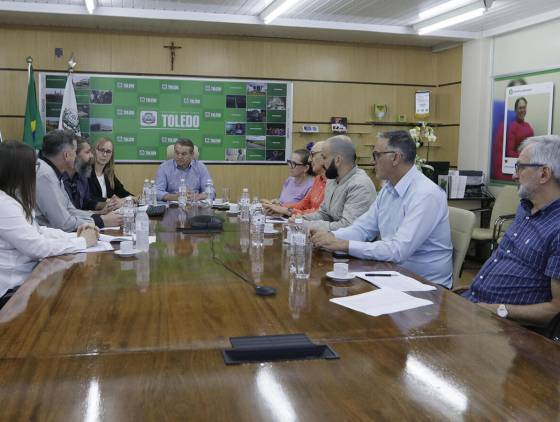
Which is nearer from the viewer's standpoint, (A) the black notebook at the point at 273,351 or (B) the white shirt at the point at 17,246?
(A) the black notebook at the point at 273,351

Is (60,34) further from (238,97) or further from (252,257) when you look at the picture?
(252,257)

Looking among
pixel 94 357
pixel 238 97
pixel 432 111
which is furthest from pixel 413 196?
pixel 432 111

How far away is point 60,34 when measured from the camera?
22.3ft

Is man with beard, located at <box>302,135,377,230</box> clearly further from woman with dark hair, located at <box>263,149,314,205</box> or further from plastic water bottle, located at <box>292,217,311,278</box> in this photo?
plastic water bottle, located at <box>292,217,311,278</box>

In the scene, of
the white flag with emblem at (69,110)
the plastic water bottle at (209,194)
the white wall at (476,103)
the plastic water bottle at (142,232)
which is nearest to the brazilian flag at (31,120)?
the white flag with emblem at (69,110)

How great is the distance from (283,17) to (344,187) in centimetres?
323

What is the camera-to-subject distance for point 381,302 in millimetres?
2006

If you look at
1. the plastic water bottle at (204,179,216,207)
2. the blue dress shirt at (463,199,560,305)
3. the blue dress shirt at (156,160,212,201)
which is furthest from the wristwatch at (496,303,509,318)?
the blue dress shirt at (156,160,212,201)

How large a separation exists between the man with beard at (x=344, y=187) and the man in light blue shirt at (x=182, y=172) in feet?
7.47

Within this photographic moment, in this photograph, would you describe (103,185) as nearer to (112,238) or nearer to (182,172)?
(182,172)

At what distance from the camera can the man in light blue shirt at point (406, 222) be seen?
110 inches

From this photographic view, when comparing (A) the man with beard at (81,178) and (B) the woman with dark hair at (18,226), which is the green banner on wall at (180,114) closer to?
(A) the man with beard at (81,178)

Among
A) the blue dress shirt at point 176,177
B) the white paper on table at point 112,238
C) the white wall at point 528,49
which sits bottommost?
the white paper on table at point 112,238

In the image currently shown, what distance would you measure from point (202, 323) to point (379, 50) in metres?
6.62
